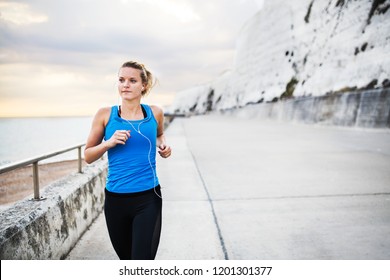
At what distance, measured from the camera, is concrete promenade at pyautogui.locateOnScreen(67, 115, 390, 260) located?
9.34 ft

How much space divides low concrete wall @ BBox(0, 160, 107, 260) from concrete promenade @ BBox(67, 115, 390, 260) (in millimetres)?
187

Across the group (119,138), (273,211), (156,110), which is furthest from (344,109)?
(119,138)

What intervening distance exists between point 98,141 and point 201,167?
4.84 m

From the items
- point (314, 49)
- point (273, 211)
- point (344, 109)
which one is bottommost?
point (273, 211)

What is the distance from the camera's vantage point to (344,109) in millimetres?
14047

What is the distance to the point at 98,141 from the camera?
2033mm

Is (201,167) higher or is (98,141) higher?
(98,141)

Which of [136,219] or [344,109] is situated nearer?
[136,219]

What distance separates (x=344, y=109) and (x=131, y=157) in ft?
46.7

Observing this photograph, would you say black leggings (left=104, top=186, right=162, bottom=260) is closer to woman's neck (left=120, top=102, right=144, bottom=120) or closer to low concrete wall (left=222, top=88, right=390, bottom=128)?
woman's neck (left=120, top=102, right=144, bottom=120)

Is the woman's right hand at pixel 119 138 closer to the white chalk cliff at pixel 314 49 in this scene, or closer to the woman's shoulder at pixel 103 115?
the woman's shoulder at pixel 103 115

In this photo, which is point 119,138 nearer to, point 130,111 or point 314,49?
point 130,111
